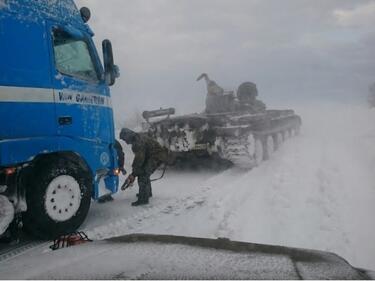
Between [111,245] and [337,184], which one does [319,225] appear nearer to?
[337,184]

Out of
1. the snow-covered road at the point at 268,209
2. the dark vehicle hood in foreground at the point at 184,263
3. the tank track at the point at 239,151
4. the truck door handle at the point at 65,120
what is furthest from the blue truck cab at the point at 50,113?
the tank track at the point at 239,151

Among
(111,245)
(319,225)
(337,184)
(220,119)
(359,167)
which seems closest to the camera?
(111,245)

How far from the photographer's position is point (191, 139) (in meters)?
8.84

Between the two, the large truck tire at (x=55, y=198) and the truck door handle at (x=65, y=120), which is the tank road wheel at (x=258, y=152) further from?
the truck door handle at (x=65, y=120)

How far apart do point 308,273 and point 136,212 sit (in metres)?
4.30

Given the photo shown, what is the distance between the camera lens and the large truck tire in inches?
172

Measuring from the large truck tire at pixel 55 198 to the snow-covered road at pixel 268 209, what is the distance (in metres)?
0.42

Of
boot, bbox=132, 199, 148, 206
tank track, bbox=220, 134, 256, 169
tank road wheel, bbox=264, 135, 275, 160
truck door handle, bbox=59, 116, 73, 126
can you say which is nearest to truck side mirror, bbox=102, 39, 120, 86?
truck door handle, bbox=59, 116, 73, 126

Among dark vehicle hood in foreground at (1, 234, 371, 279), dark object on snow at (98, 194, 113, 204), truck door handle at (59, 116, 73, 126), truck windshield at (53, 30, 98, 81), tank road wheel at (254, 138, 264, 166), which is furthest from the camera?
tank road wheel at (254, 138, 264, 166)

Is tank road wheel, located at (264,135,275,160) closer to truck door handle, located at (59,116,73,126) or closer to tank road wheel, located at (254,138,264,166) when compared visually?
tank road wheel, located at (254,138,264,166)

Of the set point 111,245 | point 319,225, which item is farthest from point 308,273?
point 319,225

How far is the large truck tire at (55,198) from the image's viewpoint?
436 cm

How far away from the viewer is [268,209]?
563cm

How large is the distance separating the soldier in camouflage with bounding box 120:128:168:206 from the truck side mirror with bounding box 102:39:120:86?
1.33 metres
